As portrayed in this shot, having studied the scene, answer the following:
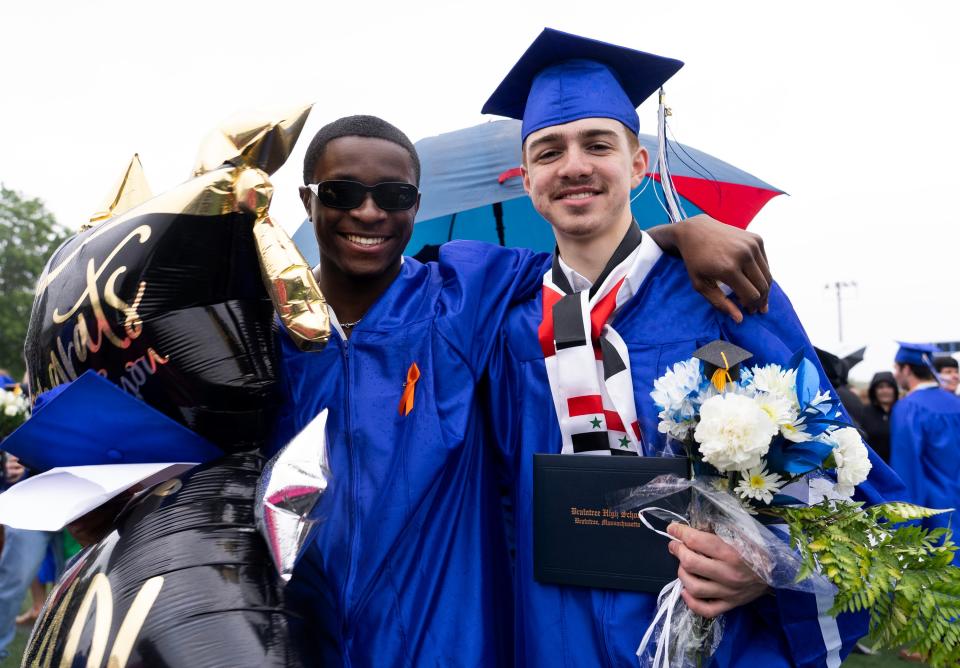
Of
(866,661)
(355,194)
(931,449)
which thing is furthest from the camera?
(931,449)

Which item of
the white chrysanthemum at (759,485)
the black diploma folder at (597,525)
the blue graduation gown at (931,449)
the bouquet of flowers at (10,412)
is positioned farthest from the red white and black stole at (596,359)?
the blue graduation gown at (931,449)

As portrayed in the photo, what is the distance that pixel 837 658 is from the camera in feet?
5.86

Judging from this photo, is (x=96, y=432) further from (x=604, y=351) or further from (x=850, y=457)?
(x=850, y=457)

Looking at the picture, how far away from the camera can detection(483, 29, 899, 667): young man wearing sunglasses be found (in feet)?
5.72

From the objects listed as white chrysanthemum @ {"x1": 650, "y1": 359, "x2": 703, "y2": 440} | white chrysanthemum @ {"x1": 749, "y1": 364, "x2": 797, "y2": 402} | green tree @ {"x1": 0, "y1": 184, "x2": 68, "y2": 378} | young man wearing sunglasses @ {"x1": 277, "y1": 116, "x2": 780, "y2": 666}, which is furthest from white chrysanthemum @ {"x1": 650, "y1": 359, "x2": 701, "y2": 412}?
green tree @ {"x1": 0, "y1": 184, "x2": 68, "y2": 378}

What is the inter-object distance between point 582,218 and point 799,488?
842 millimetres

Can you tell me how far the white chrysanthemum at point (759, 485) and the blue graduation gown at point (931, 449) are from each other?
5235 mm

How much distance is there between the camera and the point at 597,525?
1759 mm

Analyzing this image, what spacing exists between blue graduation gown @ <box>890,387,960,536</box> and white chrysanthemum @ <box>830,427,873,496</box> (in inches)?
201

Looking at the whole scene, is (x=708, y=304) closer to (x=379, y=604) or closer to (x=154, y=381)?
(x=379, y=604)

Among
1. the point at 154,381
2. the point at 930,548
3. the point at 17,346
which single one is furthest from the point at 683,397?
the point at 17,346

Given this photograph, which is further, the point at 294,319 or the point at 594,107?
the point at 594,107

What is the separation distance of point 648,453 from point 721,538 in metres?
0.29

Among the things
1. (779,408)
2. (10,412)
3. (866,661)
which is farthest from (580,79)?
(866,661)
